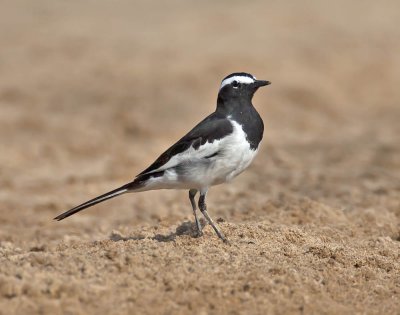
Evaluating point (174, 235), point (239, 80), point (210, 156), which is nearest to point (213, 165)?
point (210, 156)

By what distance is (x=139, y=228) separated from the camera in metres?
7.59

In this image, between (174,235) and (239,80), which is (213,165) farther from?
(239,80)

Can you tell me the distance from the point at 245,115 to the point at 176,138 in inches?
271

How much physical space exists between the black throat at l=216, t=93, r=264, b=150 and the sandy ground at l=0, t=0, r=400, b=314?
0.82 metres

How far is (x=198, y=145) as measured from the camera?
6457mm

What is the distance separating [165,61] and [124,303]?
43.6 feet

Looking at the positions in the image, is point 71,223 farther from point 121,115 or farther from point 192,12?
point 192,12

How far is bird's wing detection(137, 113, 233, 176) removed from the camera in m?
6.42

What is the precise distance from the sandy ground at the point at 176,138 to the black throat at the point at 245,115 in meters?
0.82

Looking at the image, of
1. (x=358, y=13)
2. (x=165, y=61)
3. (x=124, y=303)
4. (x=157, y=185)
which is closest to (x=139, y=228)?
(x=157, y=185)

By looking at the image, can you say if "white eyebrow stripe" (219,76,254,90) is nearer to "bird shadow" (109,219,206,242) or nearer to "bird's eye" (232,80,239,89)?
"bird's eye" (232,80,239,89)

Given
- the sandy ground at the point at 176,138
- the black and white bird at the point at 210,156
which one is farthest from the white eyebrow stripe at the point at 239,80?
the sandy ground at the point at 176,138

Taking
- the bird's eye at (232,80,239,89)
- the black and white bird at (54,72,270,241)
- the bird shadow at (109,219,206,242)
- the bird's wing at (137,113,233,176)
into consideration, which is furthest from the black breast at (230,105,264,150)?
the bird shadow at (109,219,206,242)

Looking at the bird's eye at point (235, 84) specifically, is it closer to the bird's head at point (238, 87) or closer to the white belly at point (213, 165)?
the bird's head at point (238, 87)
